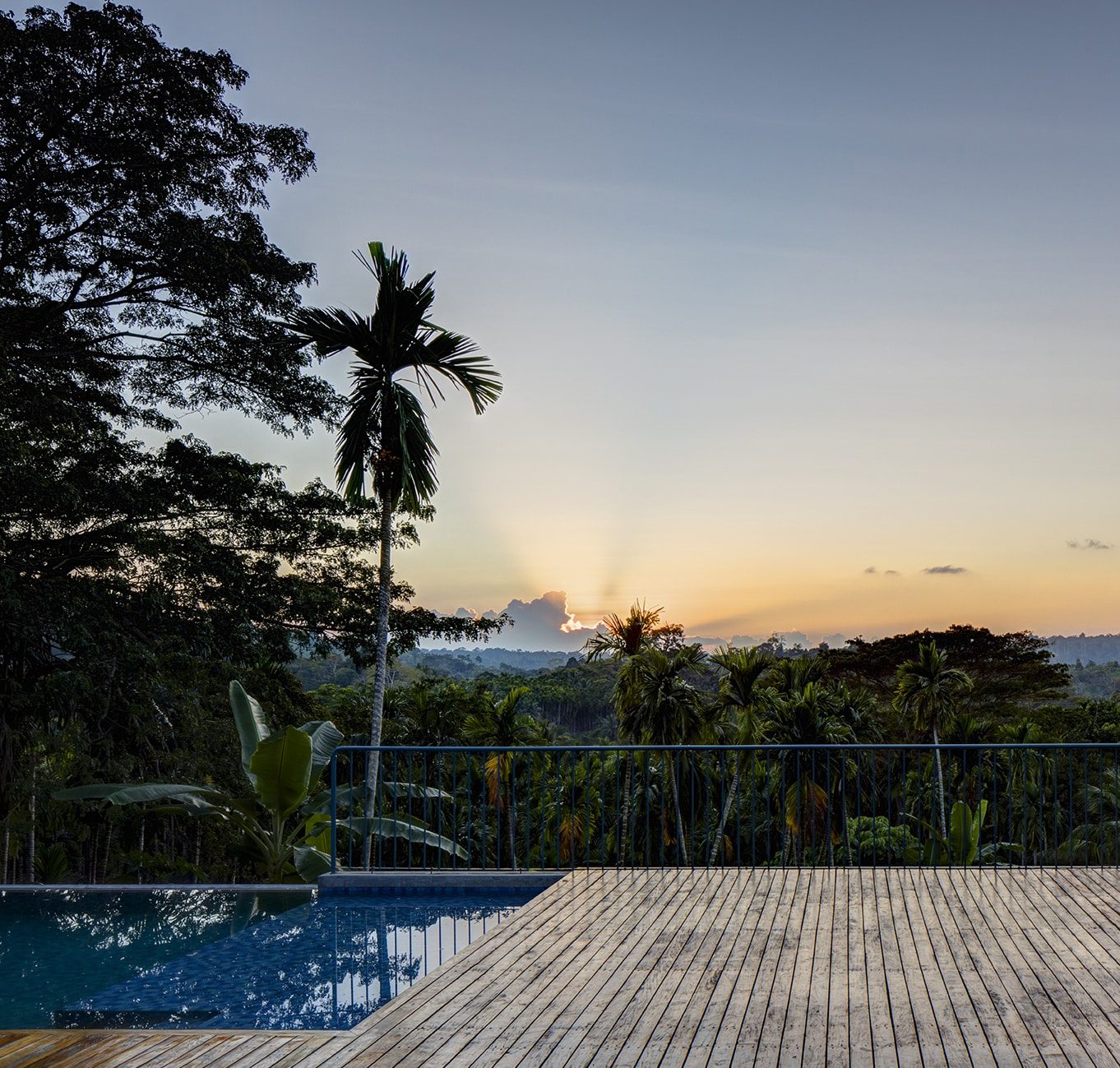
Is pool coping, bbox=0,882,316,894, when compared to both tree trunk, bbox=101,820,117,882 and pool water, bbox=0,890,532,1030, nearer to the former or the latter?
pool water, bbox=0,890,532,1030

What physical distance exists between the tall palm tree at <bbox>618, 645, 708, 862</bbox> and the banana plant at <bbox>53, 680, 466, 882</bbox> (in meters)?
15.6

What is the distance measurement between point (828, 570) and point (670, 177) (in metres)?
20.8

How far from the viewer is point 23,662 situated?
12430mm

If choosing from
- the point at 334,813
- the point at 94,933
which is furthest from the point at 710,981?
the point at 94,933

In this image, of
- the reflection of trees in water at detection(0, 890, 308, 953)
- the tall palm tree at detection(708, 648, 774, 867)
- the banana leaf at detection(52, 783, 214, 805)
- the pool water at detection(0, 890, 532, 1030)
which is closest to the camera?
the pool water at detection(0, 890, 532, 1030)

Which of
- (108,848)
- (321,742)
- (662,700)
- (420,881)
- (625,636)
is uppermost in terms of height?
(625,636)

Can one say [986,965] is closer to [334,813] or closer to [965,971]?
[965,971]

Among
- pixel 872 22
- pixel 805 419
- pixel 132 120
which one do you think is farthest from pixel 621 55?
pixel 805 419

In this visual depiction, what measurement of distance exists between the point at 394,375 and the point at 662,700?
54.2 feet

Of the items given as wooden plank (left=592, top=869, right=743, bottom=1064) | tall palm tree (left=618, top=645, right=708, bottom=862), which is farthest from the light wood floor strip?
tall palm tree (left=618, top=645, right=708, bottom=862)

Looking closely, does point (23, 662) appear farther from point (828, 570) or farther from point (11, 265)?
point (828, 570)

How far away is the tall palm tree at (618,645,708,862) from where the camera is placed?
26641 millimetres

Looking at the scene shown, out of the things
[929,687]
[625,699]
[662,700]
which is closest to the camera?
[662,700]

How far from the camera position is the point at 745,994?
13.4ft
